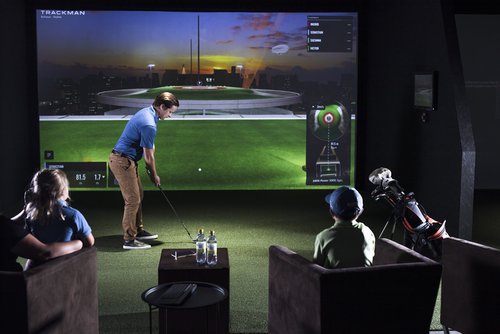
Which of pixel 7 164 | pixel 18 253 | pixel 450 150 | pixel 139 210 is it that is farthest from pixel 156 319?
pixel 7 164

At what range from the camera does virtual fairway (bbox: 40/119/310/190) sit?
36.0ft

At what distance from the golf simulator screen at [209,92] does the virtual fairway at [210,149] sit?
0.01 meters

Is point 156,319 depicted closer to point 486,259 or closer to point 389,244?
point 389,244

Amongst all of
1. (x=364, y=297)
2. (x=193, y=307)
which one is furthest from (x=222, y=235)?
(x=364, y=297)

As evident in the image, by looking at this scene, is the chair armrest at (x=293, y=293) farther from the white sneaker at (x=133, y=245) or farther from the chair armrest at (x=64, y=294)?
the white sneaker at (x=133, y=245)

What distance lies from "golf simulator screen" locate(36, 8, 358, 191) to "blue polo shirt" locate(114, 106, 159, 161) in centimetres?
359

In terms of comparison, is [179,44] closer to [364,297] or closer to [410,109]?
[410,109]

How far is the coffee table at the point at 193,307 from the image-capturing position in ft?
13.7

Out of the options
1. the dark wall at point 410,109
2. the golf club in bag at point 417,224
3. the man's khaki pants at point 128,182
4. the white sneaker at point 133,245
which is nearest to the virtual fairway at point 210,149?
the dark wall at point 410,109

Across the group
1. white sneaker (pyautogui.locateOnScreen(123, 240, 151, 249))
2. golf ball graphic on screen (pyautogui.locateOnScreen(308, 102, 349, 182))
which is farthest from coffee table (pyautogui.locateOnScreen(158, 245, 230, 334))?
golf ball graphic on screen (pyautogui.locateOnScreen(308, 102, 349, 182))

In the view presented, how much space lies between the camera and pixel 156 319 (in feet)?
17.8

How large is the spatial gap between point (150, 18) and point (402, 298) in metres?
7.88

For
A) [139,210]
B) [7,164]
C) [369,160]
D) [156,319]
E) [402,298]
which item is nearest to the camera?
[402,298]

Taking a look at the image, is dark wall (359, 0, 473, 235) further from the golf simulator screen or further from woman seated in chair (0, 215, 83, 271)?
woman seated in chair (0, 215, 83, 271)
